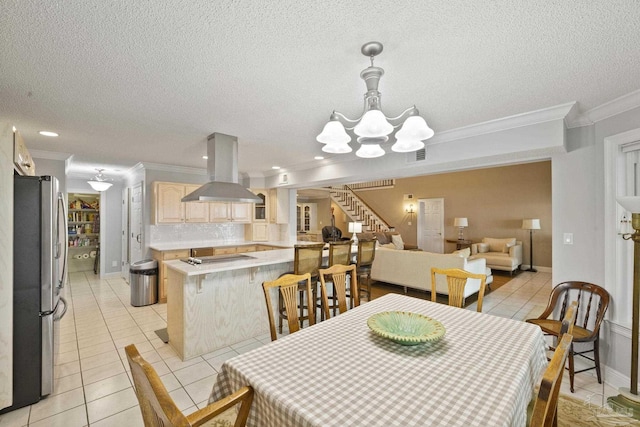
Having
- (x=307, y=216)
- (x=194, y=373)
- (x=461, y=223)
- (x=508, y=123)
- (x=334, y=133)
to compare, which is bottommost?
(x=194, y=373)

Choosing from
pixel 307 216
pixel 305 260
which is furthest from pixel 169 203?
pixel 307 216

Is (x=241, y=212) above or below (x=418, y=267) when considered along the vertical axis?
above

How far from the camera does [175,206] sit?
16.7ft

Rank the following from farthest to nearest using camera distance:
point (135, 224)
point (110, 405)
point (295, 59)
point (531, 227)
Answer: point (531, 227)
point (135, 224)
point (110, 405)
point (295, 59)

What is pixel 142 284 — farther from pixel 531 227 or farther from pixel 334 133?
pixel 531 227

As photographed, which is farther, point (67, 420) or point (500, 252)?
point (500, 252)

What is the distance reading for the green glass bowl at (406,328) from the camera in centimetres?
144

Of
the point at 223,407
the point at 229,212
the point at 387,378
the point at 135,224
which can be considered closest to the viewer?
the point at 223,407

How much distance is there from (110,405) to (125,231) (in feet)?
17.0

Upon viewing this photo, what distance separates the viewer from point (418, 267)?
4.96 metres

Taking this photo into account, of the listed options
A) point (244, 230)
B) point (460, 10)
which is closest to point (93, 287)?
point (244, 230)

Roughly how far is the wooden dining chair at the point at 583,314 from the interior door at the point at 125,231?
279 inches

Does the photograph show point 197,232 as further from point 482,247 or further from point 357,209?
point 482,247

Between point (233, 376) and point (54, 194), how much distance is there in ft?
7.67
